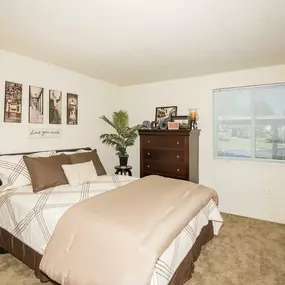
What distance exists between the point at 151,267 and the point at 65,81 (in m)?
3.04

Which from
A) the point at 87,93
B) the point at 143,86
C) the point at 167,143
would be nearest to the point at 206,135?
the point at 167,143

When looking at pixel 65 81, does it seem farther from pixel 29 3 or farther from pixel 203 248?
pixel 203 248

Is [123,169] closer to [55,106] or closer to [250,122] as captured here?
[55,106]

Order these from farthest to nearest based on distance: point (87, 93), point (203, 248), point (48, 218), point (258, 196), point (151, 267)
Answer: point (87, 93), point (258, 196), point (203, 248), point (48, 218), point (151, 267)

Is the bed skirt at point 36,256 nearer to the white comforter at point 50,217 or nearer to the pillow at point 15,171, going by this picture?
the white comforter at point 50,217

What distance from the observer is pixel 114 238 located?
1459 mm

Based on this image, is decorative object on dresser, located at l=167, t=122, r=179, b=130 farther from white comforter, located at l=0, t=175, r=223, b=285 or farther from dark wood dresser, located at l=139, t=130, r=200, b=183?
white comforter, located at l=0, t=175, r=223, b=285

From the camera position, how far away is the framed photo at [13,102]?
2.75m

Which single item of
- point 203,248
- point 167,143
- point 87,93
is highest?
point 87,93

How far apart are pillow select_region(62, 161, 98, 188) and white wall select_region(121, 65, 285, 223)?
74.1 inches

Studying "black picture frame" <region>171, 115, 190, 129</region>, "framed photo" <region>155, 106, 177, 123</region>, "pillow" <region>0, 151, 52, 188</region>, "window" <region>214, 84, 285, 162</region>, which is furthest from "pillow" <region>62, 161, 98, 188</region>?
"window" <region>214, 84, 285, 162</region>

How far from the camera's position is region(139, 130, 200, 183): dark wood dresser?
344 centimetres

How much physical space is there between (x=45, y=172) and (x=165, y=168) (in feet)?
6.21

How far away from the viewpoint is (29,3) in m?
1.68
